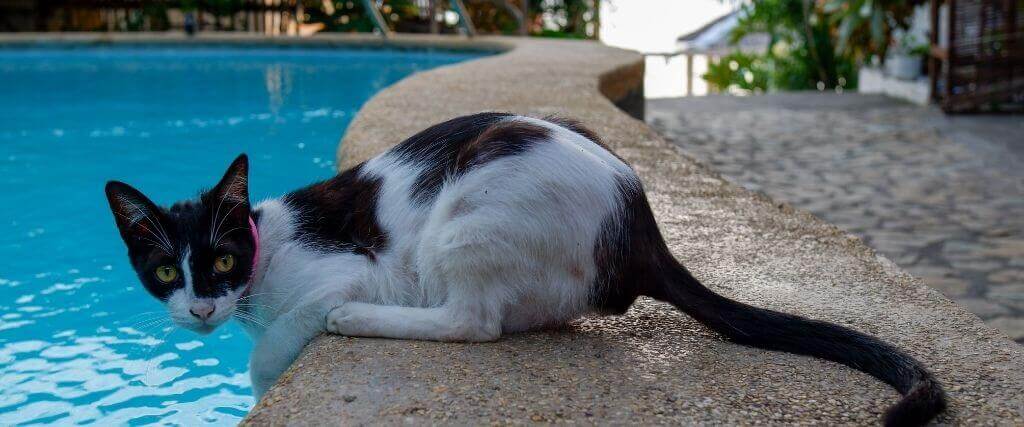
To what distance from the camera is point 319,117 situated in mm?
8273

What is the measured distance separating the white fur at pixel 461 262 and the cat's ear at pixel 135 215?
0.26m

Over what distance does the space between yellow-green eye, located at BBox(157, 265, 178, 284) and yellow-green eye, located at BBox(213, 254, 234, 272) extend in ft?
0.29

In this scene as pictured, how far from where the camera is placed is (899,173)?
7.15 m

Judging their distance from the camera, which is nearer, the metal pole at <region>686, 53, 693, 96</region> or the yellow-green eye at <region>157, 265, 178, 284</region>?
the yellow-green eye at <region>157, 265, 178, 284</region>

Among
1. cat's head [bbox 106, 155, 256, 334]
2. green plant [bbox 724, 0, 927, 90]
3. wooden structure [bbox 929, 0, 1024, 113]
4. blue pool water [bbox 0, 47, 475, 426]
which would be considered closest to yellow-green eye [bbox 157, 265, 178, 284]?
cat's head [bbox 106, 155, 256, 334]

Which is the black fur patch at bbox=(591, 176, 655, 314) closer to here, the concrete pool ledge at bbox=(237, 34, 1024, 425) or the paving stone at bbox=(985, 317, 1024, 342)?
the concrete pool ledge at bbox=(237, 34, 1024, 425)

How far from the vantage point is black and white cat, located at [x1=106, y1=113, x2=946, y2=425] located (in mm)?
2096

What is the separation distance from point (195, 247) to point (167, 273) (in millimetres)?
91

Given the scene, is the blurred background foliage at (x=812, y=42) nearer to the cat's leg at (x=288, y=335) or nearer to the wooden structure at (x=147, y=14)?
the wooden structure at (x=147, y=14)

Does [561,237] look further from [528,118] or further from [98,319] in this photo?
[98,319]

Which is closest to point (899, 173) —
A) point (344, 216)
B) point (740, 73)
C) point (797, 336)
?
point (797, 336)

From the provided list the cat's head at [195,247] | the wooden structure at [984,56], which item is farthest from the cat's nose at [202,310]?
the wooden structure at [984,56]

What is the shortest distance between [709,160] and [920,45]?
693 centimetres

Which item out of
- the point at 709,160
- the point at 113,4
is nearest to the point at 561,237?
the point at 709,160
